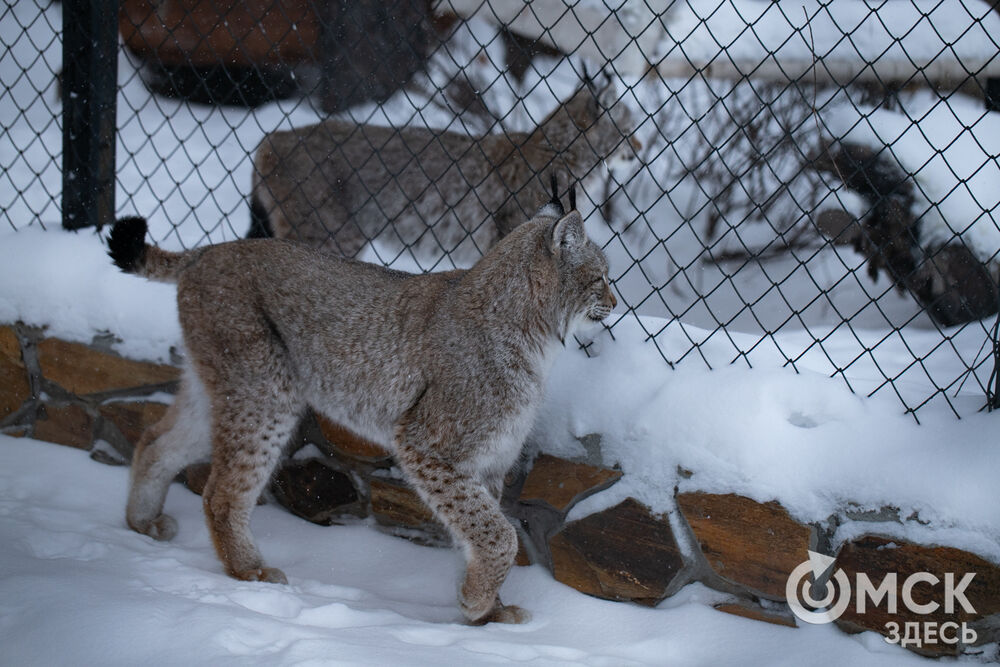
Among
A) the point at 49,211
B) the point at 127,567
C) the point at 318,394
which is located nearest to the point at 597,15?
the point at 49,211

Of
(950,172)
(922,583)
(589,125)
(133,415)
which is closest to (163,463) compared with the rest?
(133,415)

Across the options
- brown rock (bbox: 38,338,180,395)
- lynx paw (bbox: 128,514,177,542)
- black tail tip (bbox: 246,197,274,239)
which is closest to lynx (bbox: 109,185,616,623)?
lynx paw (bbox: 128,514,177,542)

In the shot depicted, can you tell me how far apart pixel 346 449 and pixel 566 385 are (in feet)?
2.80

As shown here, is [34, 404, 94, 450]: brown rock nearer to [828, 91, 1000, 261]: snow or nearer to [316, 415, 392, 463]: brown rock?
[316, 415, 392, 463]: brown rock

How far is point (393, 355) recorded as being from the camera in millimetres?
3008

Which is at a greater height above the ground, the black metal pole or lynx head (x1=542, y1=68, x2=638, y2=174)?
lynx head (x1=542, y1=68, x2=638, y2=174)

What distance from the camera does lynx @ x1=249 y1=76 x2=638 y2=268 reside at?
493 cm

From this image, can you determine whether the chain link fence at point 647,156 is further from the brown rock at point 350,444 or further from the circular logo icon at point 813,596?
the brown rock at point 350,444

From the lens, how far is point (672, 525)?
114 inches

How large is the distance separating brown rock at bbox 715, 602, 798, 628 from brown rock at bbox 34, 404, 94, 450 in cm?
256

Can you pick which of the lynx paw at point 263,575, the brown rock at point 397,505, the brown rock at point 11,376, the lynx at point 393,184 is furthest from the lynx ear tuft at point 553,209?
the brown rock at point 11,376

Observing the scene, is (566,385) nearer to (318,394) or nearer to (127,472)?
(318,394)

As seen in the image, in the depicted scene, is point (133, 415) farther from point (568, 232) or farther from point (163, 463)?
point (568, 232)

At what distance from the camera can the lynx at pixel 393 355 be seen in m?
2.86
